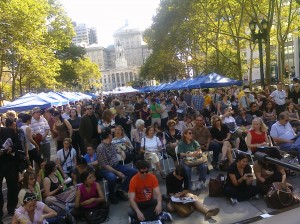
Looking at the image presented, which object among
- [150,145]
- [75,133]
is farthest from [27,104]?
[150,145]

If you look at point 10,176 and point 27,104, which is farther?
point 27,104

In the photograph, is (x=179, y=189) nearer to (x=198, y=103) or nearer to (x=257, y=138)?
(x=257, y=138)

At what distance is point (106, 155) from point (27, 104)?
9465 millimetres

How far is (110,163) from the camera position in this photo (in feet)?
23.4

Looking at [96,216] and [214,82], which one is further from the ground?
[214,82]

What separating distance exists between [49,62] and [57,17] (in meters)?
16.6

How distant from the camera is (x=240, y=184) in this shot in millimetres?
6332

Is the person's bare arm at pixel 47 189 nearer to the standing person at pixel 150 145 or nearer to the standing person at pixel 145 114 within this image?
the standing person at pixel 150 145

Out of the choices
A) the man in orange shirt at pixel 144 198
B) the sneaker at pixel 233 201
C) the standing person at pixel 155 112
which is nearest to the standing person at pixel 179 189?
the man in orange shirt at pixel 144 198

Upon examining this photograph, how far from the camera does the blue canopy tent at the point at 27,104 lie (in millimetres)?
15085

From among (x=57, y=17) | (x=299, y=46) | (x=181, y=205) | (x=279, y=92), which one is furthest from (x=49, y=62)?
(x=299, y=46)

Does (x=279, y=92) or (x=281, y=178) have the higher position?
(x=279, y=92)

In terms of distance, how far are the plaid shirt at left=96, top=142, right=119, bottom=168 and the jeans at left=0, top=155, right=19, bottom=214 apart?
5.26 ft

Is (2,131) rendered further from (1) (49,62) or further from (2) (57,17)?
(2) (57,17)
